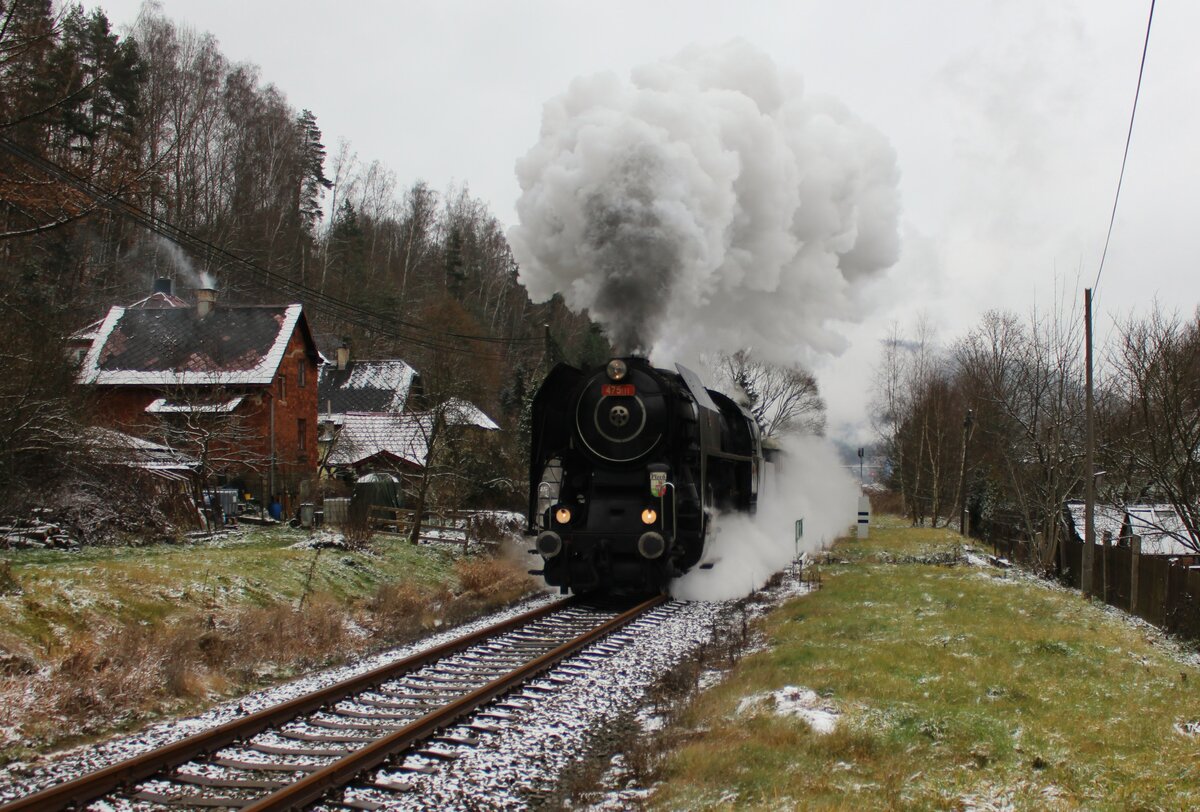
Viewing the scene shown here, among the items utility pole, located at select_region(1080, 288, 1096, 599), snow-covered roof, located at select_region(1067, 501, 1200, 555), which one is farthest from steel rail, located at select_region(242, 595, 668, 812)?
snow-covered roof, located at select_region(1067, 501, 1200, 555)

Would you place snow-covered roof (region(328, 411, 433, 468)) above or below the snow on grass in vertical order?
above

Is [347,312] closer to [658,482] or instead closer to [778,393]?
[778,393]

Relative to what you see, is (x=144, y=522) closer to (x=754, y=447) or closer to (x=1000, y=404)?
(x=754, y=447)

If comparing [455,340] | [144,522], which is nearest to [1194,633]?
[144,522]

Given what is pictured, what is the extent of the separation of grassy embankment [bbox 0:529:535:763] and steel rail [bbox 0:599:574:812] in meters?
1.21

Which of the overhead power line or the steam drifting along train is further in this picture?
the overhead power line

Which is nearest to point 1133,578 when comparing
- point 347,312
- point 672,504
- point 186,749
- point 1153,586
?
point 1153,586

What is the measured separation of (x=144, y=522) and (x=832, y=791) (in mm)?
14512

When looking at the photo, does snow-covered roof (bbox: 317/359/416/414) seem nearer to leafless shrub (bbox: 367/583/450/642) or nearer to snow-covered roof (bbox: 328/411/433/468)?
snow-covered roof (bbox: 328/411/433/468)

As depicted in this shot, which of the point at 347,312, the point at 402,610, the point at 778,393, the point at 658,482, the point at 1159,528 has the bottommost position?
the point at 402,610

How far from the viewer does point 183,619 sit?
9789mm

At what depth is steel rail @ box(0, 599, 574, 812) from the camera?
491 cm

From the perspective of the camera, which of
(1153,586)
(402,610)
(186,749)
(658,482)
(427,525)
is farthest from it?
(427,525)

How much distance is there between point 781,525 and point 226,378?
16.4 m
